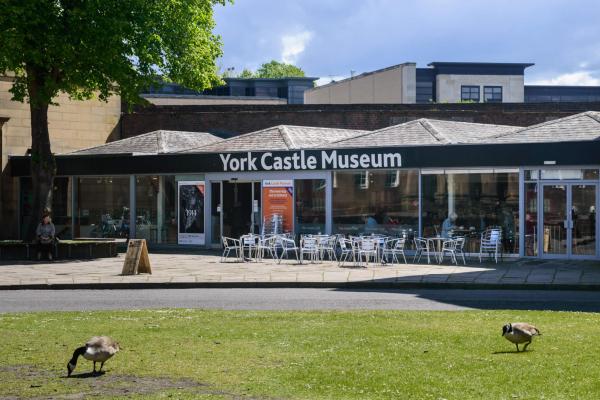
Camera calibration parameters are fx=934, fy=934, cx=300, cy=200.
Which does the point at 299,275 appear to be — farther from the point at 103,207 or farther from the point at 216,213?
the point at 103,207

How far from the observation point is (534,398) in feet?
28.2

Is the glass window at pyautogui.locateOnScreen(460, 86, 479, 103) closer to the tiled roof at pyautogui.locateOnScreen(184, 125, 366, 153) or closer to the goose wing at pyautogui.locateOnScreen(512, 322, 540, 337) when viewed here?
the tiled roof at pyautogui.locateOnScreen(184, 125, 366, 153)

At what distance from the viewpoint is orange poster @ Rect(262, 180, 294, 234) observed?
32312 mm

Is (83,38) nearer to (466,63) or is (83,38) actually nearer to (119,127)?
(119,127)

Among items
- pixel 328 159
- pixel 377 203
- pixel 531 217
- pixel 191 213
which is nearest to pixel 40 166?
pixel 191 213

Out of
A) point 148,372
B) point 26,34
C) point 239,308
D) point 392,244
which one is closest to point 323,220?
point 392,244

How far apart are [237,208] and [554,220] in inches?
452

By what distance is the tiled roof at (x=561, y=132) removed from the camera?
27.7m

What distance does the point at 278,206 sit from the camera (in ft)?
107

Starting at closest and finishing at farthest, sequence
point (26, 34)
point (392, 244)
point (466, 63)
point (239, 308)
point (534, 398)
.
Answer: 1. point (534, 398)
2. point (239, 308)
3. point (26, 34)
4. point (392, 244)
5. point (466, 63)

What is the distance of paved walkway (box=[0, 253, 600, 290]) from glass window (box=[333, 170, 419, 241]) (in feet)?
10.8

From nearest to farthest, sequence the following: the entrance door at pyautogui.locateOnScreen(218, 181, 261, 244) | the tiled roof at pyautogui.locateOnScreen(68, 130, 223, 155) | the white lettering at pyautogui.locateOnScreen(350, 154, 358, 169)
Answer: the white lettering at pyautogui.locateOnScreen(350, 154, 358, 169) < the entrance door at pyautogui.locateOnScreen(218, 181, 261, 244) < the tiled roof at pyautogui.locateOnScreen(68, 130, 223, 155)

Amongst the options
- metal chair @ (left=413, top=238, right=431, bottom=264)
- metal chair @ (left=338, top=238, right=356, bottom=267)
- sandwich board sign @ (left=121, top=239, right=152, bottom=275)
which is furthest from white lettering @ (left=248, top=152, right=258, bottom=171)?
sandwich board sign @ (left=121, top=239, right=152, bottom=275)

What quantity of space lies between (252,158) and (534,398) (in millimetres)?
24645
